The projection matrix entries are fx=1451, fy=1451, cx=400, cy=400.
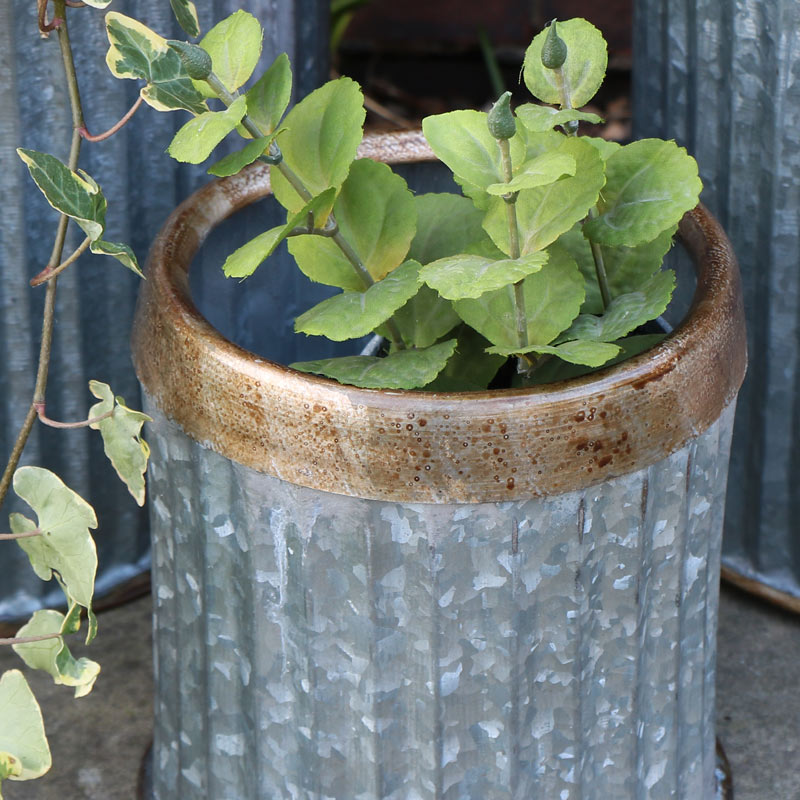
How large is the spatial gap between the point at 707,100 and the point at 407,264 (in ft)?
1.47

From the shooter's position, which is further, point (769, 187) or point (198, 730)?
point (769, 187)

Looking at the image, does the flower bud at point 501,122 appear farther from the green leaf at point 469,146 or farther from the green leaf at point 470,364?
the green leaf at point 470,364

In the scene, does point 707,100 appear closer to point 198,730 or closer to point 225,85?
point 225,85

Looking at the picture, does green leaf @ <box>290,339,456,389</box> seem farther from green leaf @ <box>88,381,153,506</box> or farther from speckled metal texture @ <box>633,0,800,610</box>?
speckled metal texture @ <box>633,0,800,610</box>

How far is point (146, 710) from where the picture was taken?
1.31 m

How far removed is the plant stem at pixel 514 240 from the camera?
806mm

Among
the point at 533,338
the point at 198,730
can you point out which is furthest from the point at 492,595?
the point at 198,730

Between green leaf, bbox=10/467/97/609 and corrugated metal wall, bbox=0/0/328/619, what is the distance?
0.34 m

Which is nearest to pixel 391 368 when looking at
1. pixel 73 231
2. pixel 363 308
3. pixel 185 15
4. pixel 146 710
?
pixel 363 308

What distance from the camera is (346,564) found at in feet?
2.87

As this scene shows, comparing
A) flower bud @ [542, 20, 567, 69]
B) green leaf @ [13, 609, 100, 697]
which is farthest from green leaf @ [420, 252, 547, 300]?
green leaf @ [13, 609, 100, 697]

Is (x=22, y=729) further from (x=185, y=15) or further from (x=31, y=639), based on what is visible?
(x=185, y=15)

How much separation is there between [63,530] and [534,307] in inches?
12.7

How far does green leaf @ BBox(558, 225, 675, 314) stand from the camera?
945 millimetres
